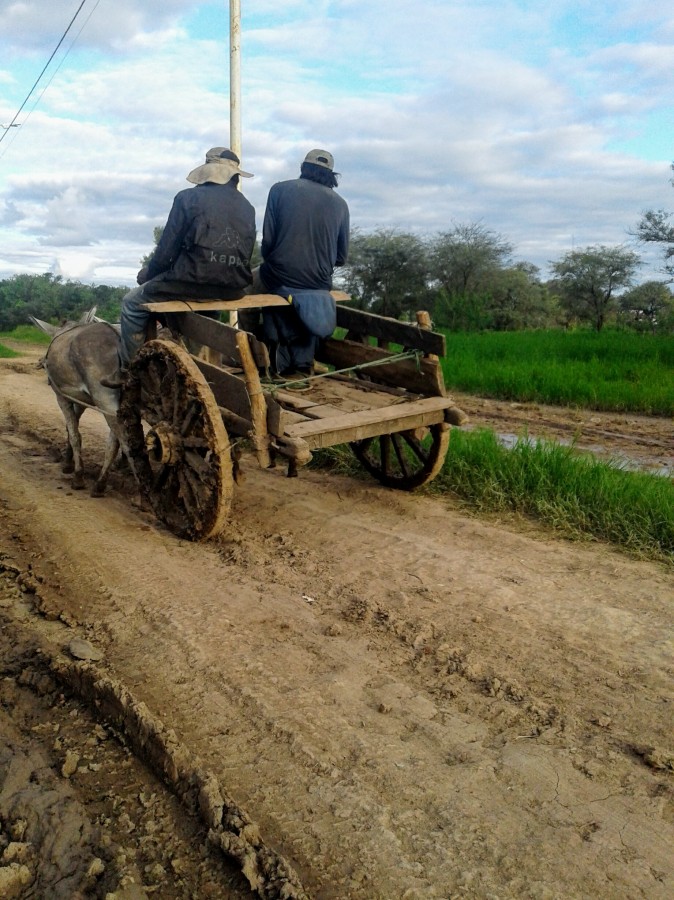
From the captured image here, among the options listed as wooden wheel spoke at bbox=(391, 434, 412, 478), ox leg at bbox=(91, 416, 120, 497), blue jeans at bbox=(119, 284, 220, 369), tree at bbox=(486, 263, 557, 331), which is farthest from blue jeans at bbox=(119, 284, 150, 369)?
tree at bbox=(486, 263, 557, 331)

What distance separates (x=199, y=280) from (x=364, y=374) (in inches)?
63.9

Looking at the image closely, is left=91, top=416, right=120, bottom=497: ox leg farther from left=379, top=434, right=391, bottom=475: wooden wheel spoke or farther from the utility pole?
the utility pole

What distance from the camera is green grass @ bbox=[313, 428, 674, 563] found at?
522 centimetres

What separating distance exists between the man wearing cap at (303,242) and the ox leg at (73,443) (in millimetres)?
2052

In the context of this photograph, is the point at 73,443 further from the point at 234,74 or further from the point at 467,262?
the point at 467,262

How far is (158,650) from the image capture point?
3.72 metres

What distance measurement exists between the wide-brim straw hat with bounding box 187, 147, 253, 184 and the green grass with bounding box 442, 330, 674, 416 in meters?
4.75

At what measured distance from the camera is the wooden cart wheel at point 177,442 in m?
4.77

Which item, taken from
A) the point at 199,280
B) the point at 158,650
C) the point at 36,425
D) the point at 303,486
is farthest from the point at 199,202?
the point at 36,425

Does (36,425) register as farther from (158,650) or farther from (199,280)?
(158,650)

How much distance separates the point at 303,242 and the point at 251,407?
1808mm

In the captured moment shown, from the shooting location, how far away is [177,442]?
202 inches

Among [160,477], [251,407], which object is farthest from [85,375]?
[251,407]

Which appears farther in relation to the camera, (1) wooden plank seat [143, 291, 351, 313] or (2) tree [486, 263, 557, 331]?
(2) tree [486, 263, 557, 331]
